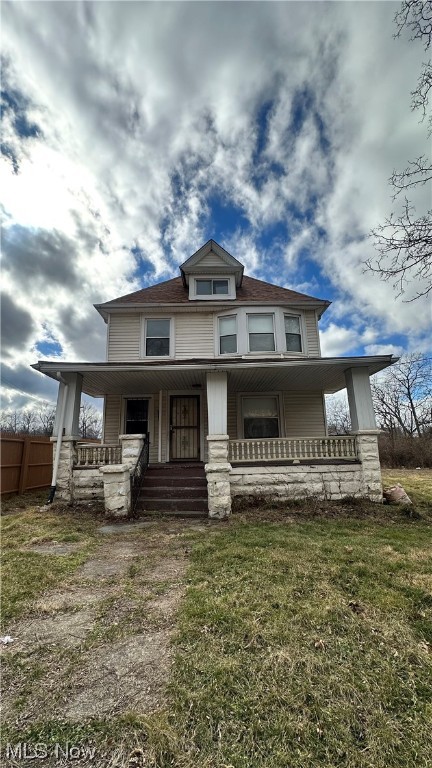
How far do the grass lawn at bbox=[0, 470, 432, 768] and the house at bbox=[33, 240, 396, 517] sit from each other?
11.5 ft

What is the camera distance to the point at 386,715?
183cm

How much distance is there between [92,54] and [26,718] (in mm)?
10109

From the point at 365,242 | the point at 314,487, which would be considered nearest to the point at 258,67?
the point at 365,242

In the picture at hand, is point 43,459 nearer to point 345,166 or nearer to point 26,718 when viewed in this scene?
point 26,718

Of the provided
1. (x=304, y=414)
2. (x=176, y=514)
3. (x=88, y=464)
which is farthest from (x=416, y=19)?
(x=88, y=464)

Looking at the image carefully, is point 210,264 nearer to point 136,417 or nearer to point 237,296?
point 237,296

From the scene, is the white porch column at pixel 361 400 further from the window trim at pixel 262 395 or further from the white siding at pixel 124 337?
the white siding at pixel 124 337

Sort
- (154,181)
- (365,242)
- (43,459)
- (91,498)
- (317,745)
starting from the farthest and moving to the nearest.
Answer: (43,459) → (154,181) → (91,498) → (365,242) → (317,745)

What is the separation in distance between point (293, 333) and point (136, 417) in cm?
609

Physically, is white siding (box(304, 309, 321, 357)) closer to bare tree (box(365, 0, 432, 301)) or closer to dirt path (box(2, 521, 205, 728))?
bare tree (box(365, 0, 432, 301))

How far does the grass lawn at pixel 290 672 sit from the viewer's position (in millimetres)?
1610

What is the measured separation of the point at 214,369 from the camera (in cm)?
792

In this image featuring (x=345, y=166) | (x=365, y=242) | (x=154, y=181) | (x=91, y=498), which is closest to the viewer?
(x=365, y=242)

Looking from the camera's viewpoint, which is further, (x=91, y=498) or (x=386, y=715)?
(x=91, y=498)
